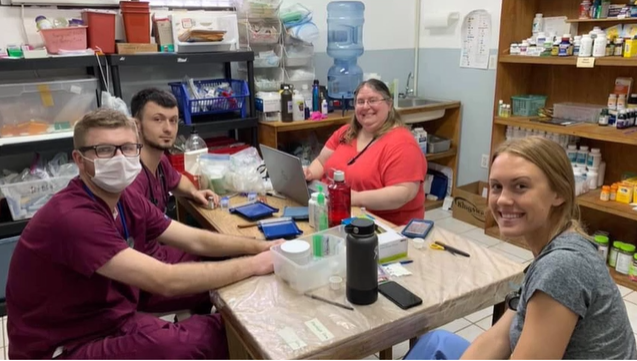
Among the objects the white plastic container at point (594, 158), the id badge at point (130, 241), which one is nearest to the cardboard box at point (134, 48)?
the id badge at point (130, 241)

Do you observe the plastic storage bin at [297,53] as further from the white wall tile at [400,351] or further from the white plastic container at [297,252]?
the white plastic container at [297,252]

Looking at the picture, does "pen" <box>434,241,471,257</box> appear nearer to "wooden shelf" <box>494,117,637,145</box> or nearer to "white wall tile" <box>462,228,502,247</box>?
"wooden shelf" <box>494,117,637,145</box>

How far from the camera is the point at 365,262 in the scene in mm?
1359

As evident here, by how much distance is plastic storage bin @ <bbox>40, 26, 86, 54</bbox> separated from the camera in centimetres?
285

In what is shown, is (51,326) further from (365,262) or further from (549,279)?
(549,279)

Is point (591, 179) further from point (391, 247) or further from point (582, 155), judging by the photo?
point (391, 247)

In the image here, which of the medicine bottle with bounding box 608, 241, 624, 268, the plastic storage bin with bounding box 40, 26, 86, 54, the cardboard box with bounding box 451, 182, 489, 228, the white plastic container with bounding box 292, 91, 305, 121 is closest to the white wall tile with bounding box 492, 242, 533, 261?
the cardboard box with bounding box 451, 182, 489, 228

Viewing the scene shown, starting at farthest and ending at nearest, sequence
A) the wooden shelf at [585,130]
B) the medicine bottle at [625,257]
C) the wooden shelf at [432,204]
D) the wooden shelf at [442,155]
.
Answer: the wooden shelf at [432,204] → the wooden shelf at [442,155] → the medicine bottle at [625,257] → the wooden shelf at [585,130]

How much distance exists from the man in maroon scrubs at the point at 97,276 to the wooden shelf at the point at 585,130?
242cm

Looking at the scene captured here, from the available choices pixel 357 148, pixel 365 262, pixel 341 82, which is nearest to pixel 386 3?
pixel 341 82

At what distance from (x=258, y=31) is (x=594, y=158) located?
250 centimetres

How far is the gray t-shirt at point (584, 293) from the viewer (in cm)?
105

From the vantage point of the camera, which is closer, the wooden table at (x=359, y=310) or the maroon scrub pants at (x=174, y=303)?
the wooden table at (x=359, y=310)

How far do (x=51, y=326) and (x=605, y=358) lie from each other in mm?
1538
